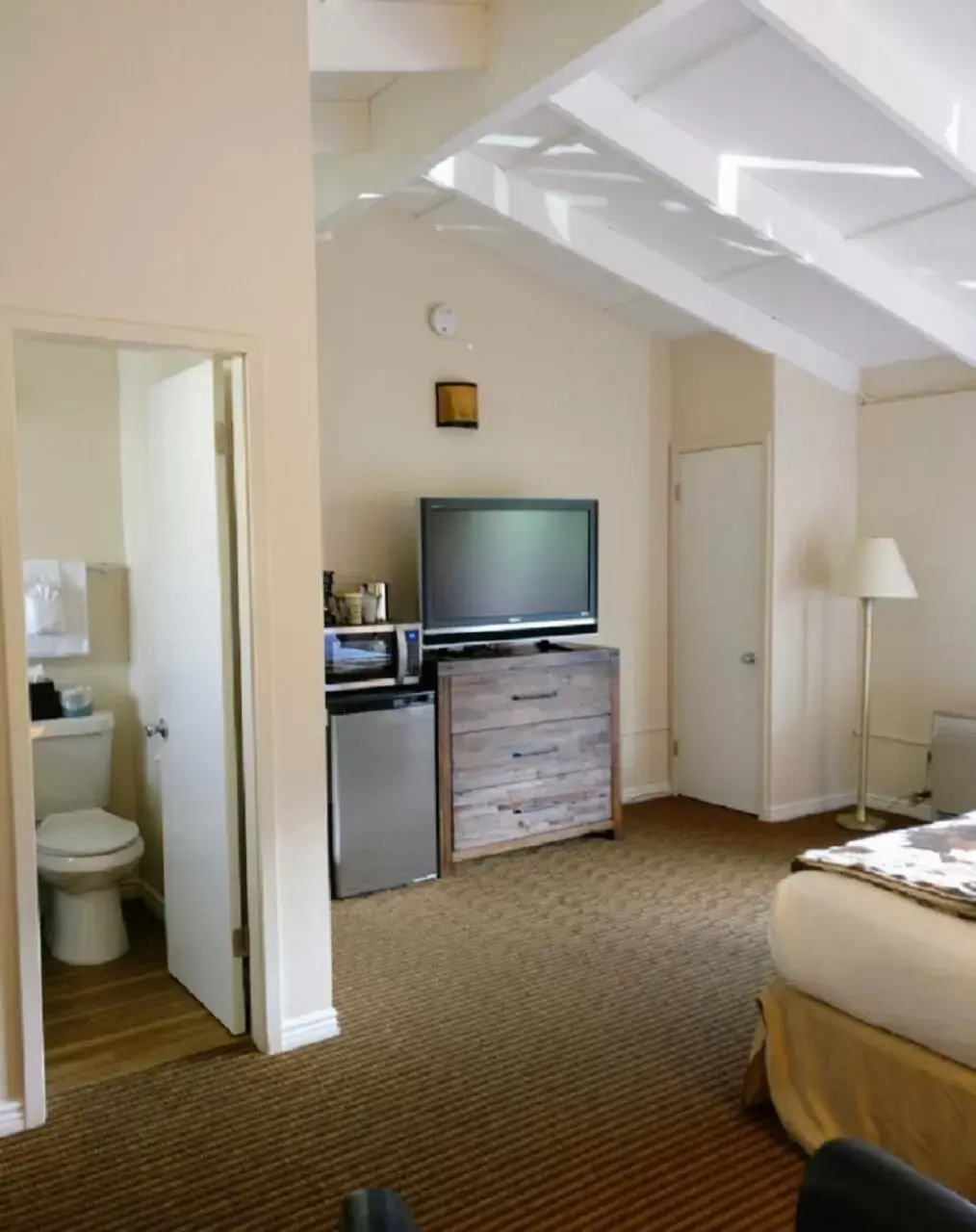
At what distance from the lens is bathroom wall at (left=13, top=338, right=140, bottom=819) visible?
404 cm

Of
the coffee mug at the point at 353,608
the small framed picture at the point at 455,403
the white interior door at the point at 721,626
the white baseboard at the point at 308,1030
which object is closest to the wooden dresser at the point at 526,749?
the coffee mug at the point at 353,608

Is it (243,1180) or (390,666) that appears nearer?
(243,1180)

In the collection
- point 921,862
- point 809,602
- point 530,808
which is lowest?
point 530,808

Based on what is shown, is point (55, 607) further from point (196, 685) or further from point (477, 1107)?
point (477, 1107)

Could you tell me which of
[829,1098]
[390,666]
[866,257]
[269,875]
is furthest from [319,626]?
[866,257]

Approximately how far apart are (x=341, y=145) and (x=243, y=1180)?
11.4 ft

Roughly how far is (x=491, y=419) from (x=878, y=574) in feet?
6.72

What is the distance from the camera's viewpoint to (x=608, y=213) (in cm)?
450

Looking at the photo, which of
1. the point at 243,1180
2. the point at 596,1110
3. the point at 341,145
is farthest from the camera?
the point at 341,145

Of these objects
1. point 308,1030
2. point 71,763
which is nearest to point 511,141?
point 71,763

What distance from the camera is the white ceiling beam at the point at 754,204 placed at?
11.5 ft

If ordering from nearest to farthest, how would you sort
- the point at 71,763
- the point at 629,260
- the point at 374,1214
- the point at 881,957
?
the point at 374,1214, the point at 881,957, the point at 71,763, the point at 629,260

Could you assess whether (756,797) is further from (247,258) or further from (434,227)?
(247,258)

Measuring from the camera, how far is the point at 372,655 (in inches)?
174
